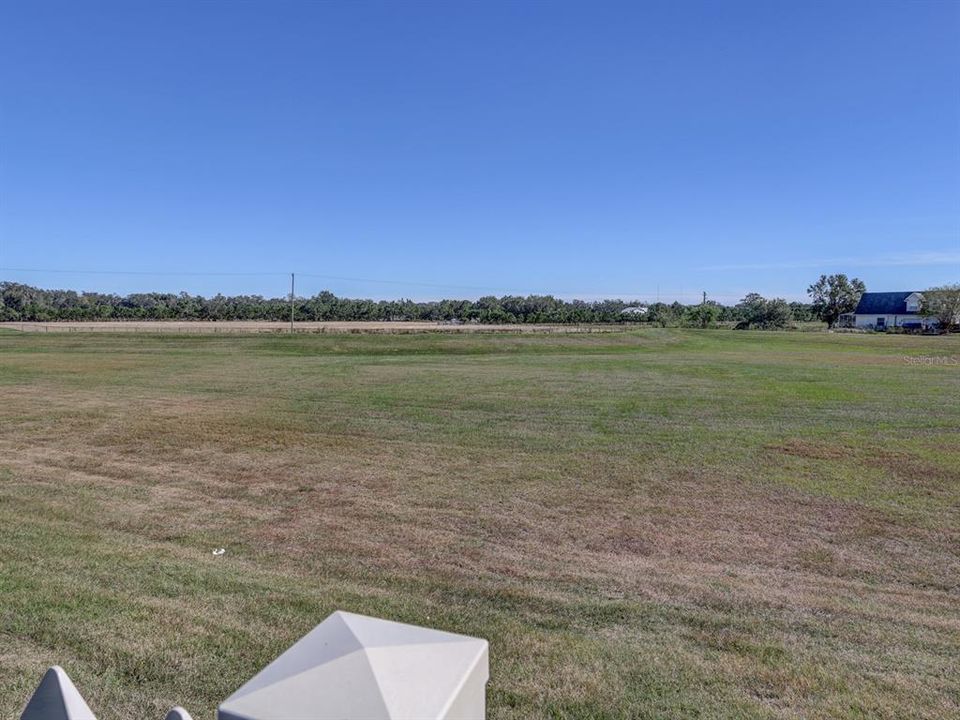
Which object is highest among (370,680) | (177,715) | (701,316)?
(701,316)

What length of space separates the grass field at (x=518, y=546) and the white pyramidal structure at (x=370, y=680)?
235 centimetres

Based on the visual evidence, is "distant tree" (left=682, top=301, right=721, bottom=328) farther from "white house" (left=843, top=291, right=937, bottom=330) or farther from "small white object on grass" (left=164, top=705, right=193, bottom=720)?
"small white object on grass" (left=164, top=705, right=193, bottom=720)

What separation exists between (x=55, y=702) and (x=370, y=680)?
697mm

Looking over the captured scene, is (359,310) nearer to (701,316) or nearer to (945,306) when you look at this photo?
(701,316)

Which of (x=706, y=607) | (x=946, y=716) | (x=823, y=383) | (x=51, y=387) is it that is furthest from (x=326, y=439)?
(x=823, y=383)

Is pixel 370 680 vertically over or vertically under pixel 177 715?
over

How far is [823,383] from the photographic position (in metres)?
19.8

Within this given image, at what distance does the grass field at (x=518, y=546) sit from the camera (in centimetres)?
363

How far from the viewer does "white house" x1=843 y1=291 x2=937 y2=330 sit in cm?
8525

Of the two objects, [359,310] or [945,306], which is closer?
[945,306]

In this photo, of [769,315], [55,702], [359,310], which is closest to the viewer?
[55,702]

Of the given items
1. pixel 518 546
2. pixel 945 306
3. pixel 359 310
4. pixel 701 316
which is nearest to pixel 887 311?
pixel 945 306

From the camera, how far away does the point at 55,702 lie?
4.19 feet

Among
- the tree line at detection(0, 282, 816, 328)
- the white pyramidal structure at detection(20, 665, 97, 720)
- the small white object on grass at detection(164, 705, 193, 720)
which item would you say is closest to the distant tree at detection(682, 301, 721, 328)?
the tree line at detection(0, 282, 816, 328)
